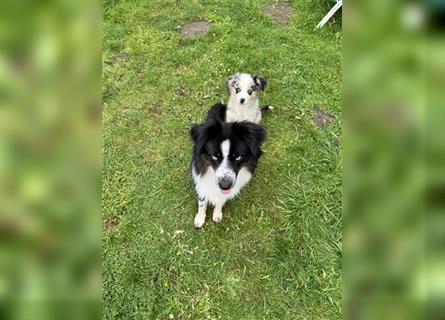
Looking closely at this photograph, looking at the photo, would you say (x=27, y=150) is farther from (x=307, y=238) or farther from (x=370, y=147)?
(x=307, y=238)

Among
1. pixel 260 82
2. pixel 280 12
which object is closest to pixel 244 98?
pixel 260 82

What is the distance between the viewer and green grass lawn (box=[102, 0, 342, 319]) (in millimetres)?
3611

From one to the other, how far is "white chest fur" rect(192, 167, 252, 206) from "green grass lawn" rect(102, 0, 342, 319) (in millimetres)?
283

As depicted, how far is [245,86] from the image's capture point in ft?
15.5

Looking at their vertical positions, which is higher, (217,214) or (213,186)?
(213,186)

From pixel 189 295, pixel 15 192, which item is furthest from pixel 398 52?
pixel 189 295

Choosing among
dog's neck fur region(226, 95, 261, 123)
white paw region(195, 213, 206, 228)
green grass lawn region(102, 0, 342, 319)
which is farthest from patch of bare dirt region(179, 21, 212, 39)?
white paw region(195, 213, 206, 228)

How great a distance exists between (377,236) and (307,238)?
127 inches

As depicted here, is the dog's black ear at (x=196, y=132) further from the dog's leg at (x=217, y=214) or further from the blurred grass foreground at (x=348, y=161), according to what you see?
the blurred grass foreground at (x=348, y=161)

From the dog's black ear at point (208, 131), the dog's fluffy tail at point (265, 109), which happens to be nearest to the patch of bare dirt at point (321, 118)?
the dog's fluffy tail at point (265, 109)

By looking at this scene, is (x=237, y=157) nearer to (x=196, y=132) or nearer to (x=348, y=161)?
(x=196, y=132)

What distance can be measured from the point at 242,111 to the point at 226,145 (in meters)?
1.39

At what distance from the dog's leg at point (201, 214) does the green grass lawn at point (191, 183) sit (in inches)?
3.5

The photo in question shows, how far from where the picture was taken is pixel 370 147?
0.86 meters
